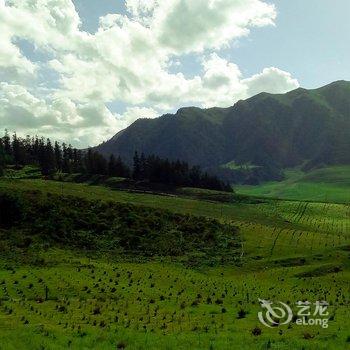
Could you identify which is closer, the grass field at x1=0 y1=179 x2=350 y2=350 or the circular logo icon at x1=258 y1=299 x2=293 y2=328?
the grass field at x1=0 y1=179 x2=350 y2=350

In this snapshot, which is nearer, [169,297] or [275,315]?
[275,315]

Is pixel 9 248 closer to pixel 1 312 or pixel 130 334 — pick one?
pixel 1 312

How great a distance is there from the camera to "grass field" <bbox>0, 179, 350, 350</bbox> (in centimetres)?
2572

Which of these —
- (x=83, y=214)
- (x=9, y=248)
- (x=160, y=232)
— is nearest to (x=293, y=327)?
(x=9, y=248)

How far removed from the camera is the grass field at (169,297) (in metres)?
25.7

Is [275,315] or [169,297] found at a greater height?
[275,315]

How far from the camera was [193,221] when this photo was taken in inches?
4134

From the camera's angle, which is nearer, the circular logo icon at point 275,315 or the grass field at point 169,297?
the grass field at point 169,297

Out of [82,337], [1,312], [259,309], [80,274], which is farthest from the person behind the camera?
[80,274]

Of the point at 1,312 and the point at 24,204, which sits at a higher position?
the point at 24,204

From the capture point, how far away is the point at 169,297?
45.9 meters

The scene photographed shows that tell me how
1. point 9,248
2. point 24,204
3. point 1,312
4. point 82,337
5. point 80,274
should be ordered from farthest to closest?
1. point 24,204
2. point 9,248
3. point 80,274
4. point 1,312
5. point 82,337

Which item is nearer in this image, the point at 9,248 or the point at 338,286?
the point at 338,286

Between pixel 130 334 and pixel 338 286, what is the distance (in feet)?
131
